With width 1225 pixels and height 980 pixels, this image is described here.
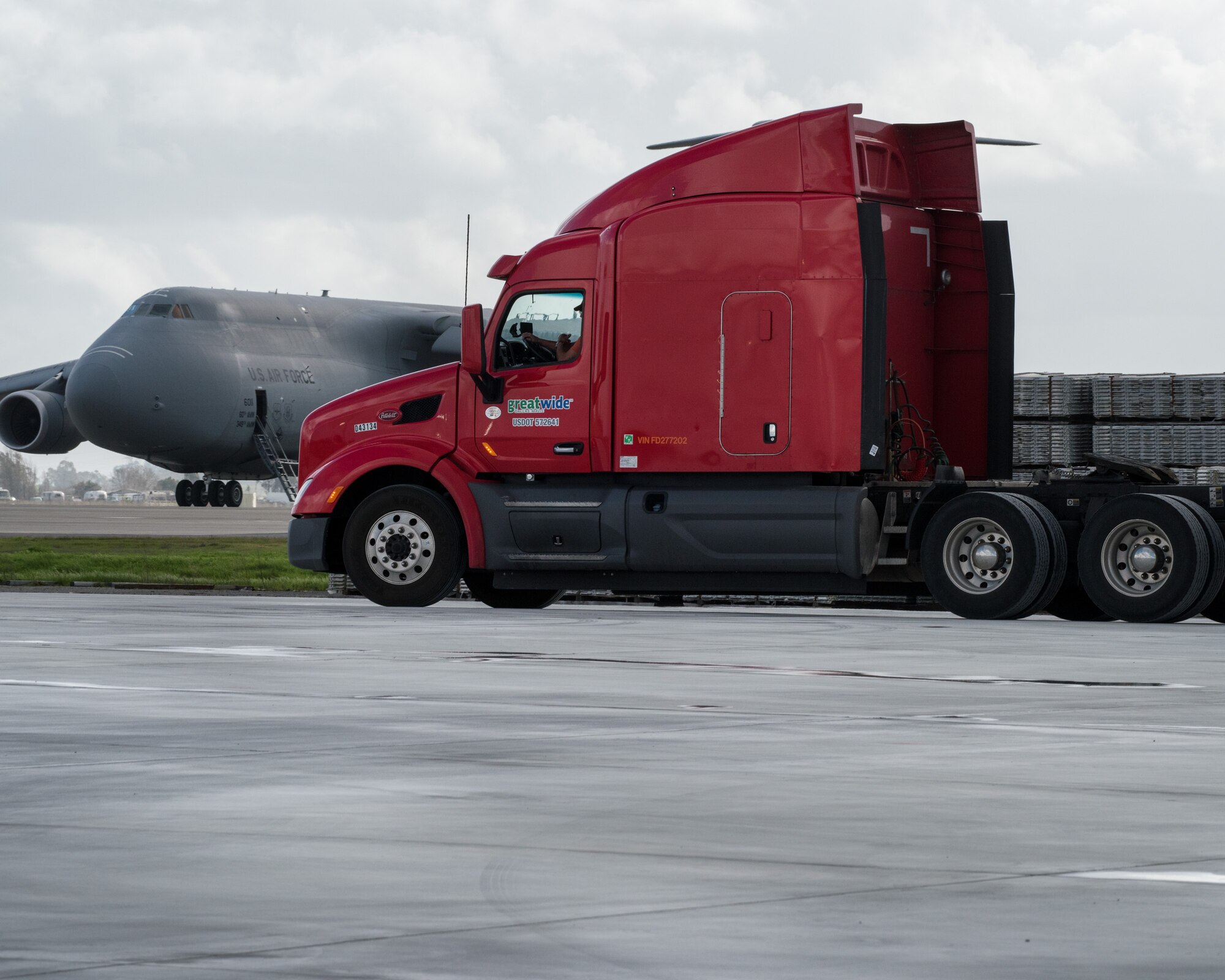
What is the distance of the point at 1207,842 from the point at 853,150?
38.1ft

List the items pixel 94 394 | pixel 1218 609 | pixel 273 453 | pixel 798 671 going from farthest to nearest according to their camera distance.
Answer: pixel 273 453 → pixel 94 394 → pixel 1218 609 → pixel 798 671

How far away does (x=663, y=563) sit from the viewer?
16.8 meters

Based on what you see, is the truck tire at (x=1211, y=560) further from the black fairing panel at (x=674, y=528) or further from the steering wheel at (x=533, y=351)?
the steering wheel at (x=533, y=351)

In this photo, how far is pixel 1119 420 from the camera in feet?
64.5

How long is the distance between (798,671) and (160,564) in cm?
1701

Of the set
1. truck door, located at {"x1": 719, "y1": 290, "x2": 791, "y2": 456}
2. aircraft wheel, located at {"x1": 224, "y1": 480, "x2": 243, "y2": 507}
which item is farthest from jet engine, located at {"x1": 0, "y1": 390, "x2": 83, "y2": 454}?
truck door, located at {"x1": 719, "y1": 290, "x2": 791, "y2": 456}

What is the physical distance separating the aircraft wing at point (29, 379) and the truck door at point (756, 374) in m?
43.6

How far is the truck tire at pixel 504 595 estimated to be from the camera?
19109 millimetres

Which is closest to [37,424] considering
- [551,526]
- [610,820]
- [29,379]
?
[29,379]

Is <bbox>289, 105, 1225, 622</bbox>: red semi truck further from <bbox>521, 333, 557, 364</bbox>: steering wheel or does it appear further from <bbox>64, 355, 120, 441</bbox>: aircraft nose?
<bbox>64, 355, 120, 441</bbox>: aircraft nose

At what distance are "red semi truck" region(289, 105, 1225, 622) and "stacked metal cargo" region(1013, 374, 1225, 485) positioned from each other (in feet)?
5.36

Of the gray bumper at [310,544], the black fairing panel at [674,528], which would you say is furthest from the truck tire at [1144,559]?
the gray bumper at [310,544]

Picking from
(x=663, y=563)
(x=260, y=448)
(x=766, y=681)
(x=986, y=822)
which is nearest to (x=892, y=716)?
(x=766, y=681)

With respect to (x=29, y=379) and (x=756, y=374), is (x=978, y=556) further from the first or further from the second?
(x=29, y=379)
